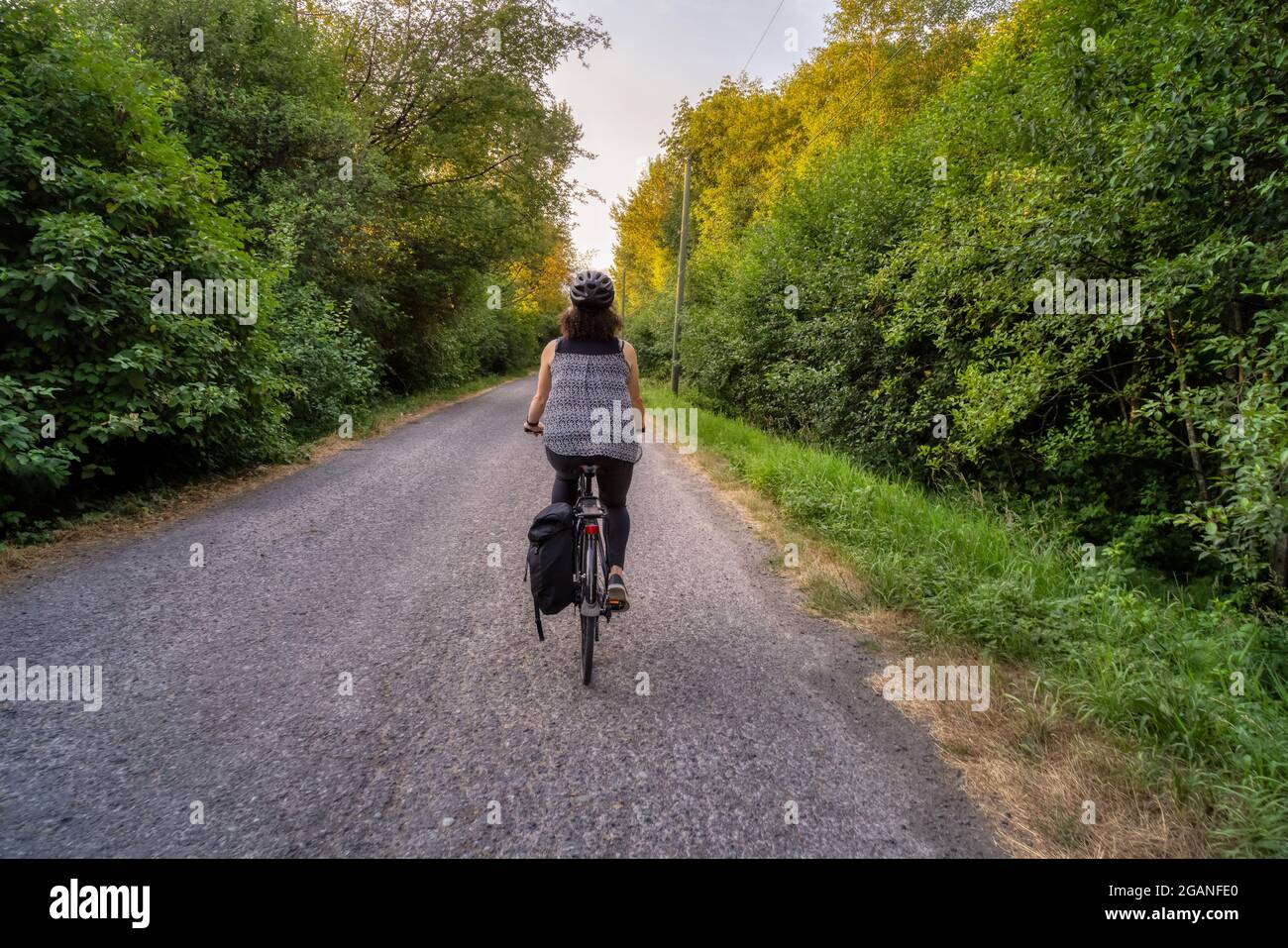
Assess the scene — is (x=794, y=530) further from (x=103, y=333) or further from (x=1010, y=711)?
(x=103, y=333)

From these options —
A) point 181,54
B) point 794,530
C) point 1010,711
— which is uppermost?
point 181,54

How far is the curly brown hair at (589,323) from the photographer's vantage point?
3203 mm

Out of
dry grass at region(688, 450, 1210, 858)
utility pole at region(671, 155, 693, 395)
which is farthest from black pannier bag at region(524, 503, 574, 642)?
utility pole at region(671, 155, 693, 395)

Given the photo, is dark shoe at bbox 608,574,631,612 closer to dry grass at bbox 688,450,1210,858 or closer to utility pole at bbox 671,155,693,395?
dry grass at bbox 688,450,1210,858

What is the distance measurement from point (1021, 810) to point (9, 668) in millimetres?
4759

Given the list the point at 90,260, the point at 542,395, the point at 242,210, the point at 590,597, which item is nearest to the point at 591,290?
the point at 542,395

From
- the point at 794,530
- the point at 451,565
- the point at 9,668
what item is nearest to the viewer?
the point at 9,668

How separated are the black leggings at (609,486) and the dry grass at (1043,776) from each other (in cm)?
163

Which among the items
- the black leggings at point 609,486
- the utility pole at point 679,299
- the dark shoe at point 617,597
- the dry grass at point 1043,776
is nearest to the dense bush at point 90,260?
the black leggings at point 609,486

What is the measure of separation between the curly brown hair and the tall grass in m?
2.70

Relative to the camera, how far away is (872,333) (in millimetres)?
8789

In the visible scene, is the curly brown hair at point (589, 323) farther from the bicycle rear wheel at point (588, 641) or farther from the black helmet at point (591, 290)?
the bicycle rear wheel at point (588, 641)

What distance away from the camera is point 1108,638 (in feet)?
9.73
